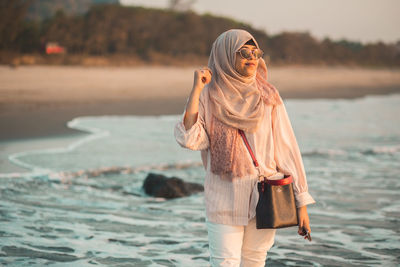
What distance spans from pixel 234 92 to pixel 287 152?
0.43m

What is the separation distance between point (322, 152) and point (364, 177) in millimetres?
2583

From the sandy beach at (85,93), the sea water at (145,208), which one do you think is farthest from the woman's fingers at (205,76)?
the sandy beach at (85,93)

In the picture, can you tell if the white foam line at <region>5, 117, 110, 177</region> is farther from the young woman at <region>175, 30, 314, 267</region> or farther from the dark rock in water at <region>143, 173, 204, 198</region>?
the young woman at <region>175, 30, 314, 267</region>

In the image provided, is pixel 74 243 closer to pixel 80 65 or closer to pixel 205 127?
pixel 205 127

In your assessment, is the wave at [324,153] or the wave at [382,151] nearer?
the wave at [324,153]

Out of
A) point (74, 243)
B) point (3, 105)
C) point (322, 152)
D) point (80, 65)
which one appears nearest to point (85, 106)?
point (3, 105)

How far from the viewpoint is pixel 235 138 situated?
8.79 ft

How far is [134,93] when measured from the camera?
18.7 metres

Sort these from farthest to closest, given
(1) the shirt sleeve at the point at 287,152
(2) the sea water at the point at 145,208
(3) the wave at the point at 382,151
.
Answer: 1. (3) the wave at the point at 382,151
2. (2) the sea water at the point at 145,208
3. (1) the shirt sleeve at the point at 287,152

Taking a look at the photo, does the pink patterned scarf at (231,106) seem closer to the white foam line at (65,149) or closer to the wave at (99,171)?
the wave at (99,171)

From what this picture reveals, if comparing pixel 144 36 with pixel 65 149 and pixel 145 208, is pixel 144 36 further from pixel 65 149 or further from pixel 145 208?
pixel 145 208

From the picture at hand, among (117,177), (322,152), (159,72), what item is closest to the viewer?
(117,177)

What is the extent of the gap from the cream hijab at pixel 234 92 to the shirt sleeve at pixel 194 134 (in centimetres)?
9

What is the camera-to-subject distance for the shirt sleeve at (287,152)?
2.73 meters
